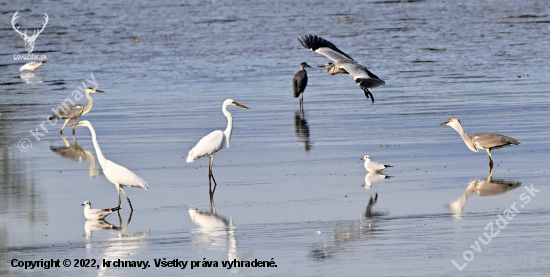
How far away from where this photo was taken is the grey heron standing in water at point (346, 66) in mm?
14938

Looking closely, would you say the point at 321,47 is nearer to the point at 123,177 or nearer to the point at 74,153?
the point at 74,153

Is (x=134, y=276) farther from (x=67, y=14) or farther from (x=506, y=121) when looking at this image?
(x=67, y=14)

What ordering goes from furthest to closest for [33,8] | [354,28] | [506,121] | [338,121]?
[33,8]
[354,28]
[338,121]
[506,121]

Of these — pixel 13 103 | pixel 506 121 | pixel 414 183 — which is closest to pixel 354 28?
pixel 13 103

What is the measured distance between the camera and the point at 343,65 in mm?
15898

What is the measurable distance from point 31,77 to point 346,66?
14166 mm

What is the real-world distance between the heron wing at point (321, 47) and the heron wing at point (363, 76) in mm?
477

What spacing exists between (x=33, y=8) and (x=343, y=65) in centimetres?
4520

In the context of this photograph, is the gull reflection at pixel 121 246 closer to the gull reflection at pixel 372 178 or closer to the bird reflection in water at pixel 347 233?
the bird reflection in water at pixel 347 233

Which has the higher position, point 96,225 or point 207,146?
point 207,146

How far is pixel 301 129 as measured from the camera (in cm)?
1625

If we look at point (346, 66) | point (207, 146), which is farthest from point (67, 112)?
point (207, 146)

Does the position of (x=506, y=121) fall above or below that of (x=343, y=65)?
below

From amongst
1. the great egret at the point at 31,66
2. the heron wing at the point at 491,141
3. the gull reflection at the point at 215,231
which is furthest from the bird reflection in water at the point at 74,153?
the great egret at the point at 31,66
